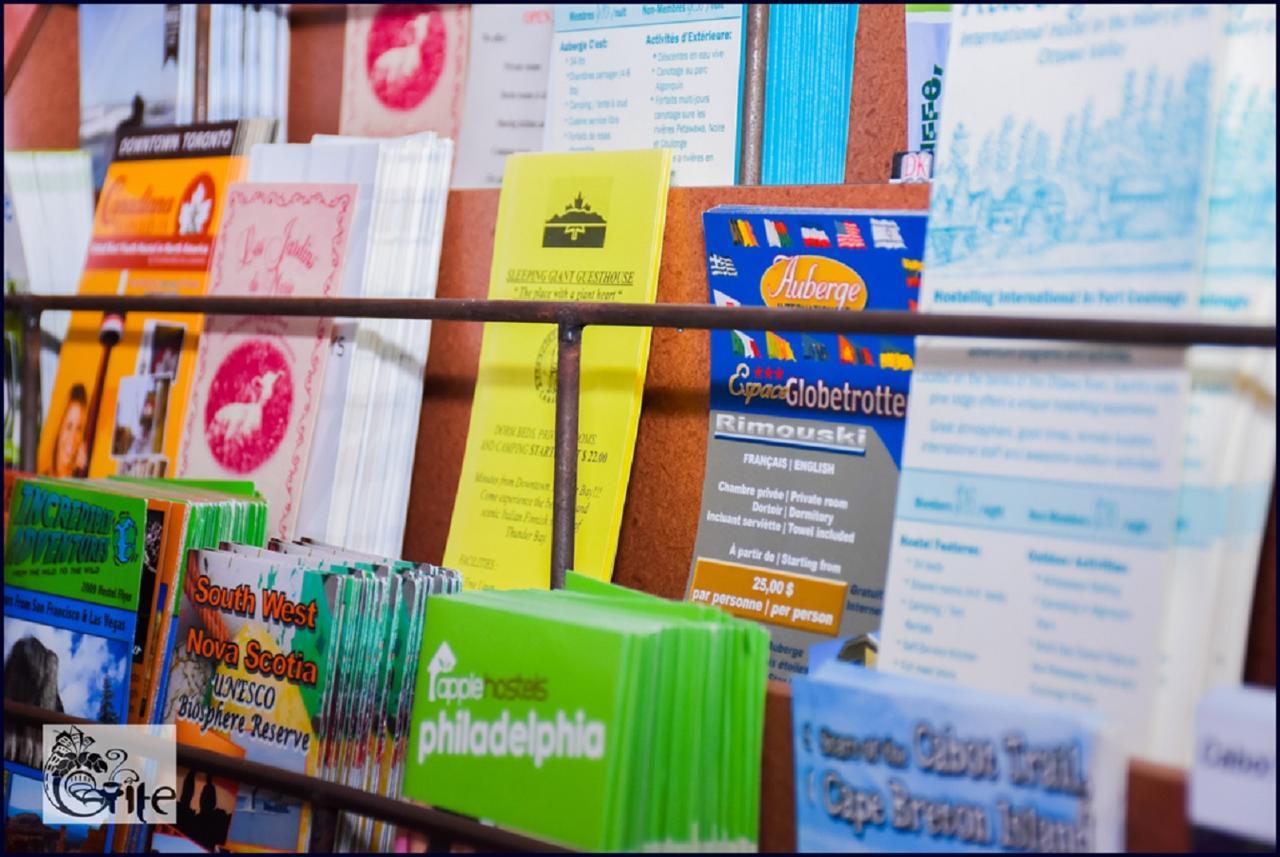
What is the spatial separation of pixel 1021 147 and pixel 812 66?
668mm

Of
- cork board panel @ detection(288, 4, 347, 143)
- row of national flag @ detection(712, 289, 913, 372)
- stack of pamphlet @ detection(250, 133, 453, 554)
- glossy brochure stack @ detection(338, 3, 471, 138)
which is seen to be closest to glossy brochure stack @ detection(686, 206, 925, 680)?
row of national flag @ detection(712, 289, 913, 372)

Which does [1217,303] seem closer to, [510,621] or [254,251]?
[510,621]

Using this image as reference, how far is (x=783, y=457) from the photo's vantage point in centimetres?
176

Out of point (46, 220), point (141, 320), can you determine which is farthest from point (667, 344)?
point (46, 220)

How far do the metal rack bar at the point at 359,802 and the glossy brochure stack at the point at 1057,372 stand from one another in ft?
1.50

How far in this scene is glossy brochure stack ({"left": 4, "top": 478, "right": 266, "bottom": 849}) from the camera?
73.4 inches

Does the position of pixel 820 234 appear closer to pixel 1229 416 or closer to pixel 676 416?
pixel 676 416

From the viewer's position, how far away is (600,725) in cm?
132

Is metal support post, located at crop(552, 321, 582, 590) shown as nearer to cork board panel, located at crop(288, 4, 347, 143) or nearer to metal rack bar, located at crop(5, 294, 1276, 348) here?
metal rack bar, located at crop(5, 294, 1276, 348)

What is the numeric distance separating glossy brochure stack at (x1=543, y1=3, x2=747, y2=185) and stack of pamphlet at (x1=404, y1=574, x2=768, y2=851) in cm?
82

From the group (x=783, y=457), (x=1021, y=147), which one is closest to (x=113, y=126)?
(x=783, y=457)

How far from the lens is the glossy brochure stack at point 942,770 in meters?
1.21

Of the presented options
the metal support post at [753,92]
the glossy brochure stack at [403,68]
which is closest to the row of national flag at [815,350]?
the metal support post at [753,92]

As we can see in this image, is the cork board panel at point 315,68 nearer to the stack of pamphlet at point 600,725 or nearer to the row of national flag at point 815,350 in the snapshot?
the row of national flag at point 815,350
